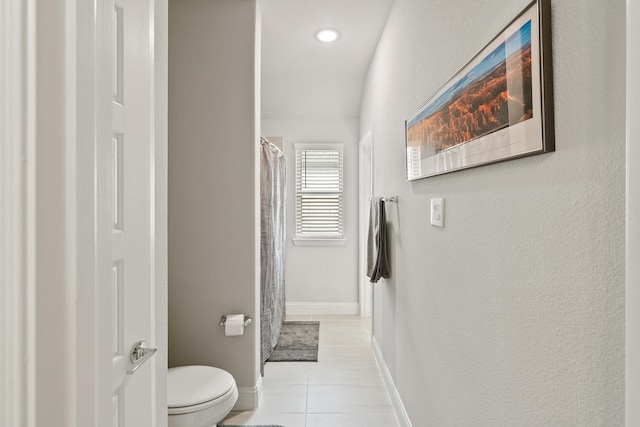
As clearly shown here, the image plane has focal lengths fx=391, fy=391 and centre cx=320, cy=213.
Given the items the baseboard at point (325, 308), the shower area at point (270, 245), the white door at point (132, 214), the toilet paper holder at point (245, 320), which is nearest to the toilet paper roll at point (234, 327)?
the toilet paper holder at point (245, 320)

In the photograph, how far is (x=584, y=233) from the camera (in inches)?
29.3

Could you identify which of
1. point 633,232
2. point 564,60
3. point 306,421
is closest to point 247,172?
point 306,421

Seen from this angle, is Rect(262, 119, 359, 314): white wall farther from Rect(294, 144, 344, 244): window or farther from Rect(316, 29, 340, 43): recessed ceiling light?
Rect(316, 29, 340, 43): recessed ceiling light

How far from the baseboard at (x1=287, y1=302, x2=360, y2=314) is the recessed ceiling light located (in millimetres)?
2822

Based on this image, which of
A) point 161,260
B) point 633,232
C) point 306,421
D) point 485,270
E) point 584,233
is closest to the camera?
point 633,232

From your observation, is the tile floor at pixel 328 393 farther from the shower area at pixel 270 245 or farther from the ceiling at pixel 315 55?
the ceiling at pixel 315 55

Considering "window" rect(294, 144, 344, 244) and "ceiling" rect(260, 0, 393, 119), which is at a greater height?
"ceiling" rect(260, 0, 393, 119)

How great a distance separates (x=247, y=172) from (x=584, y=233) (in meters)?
1.94

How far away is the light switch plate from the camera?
155 centimetres

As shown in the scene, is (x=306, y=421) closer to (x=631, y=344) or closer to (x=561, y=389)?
(x=561, y=389)

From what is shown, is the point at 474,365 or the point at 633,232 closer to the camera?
the point at 633,232

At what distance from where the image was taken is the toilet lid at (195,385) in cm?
173

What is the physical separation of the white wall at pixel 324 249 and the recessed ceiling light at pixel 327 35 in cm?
146

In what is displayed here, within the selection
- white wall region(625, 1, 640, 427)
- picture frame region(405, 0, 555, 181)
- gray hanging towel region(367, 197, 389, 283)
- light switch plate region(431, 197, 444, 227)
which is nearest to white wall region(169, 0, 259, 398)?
gray hanging towel region(367, 197, 389, 283)
